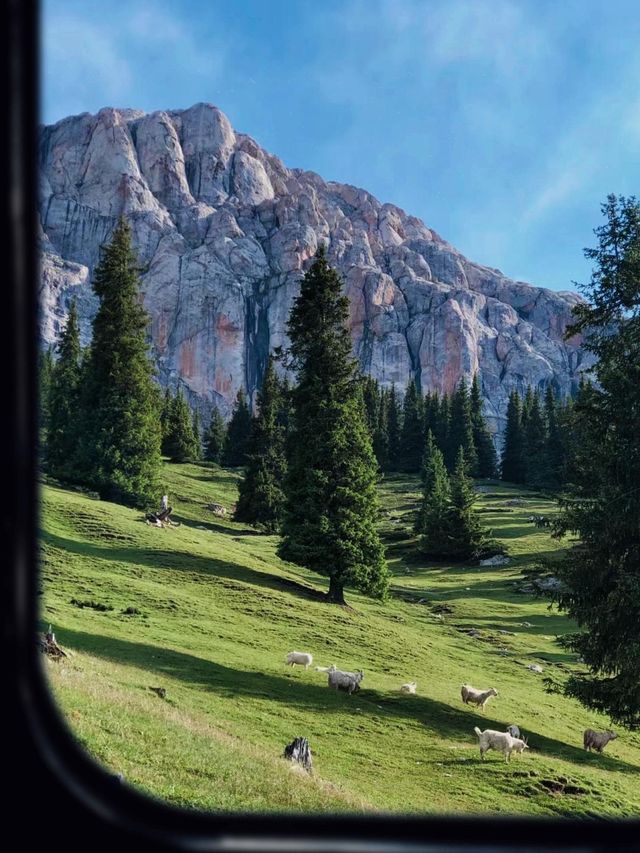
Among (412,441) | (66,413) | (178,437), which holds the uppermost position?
(66,413)

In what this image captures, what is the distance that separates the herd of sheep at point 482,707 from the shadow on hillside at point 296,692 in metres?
0.38

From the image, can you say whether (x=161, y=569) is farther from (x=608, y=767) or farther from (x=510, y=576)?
(x=510, y=576)

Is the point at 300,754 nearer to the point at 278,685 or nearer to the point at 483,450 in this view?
the point at 278,685

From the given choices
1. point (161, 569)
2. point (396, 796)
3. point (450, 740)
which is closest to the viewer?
point (396, 796)

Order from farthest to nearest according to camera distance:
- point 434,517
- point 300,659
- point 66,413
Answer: point 434,517
point 66,413
point 300,659

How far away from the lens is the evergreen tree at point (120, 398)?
48125 millimetres

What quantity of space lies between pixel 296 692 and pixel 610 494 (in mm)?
10198

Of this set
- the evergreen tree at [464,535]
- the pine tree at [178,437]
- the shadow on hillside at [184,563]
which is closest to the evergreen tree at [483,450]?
the pine tree at [178,437]

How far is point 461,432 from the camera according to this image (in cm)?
12025

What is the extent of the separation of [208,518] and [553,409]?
7247cm

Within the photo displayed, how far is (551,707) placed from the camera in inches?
1027

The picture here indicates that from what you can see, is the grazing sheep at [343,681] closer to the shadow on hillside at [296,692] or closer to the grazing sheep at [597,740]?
the shadow on hillside at [296,692]

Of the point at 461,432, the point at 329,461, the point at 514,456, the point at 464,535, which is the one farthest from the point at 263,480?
the point at 514,456

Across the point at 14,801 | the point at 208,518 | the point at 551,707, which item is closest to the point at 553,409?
the point at 208,518
